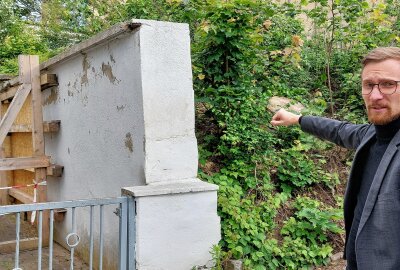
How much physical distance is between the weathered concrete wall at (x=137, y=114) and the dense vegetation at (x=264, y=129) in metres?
0.77

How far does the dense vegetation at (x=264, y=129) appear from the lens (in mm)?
3902

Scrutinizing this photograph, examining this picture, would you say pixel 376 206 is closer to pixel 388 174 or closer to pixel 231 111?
pixel 388 174

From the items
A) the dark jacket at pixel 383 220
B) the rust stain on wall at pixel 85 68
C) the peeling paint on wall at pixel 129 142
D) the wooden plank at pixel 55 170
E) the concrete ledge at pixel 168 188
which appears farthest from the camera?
the wooden plank at pixel 55 170

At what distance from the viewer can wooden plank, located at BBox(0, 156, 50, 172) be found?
4.88 m

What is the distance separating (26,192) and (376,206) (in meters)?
5.74

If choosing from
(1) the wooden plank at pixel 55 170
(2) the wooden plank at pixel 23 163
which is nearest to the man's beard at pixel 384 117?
(1) the wooden plank at pixel 55 170

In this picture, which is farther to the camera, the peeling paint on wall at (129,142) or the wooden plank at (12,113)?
the wooden plank at (12,113)

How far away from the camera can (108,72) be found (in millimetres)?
3904

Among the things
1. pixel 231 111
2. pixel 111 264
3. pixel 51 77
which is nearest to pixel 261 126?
pixel 231 111

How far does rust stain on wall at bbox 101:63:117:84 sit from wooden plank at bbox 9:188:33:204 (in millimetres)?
2593

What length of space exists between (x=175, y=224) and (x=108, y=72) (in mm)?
1726

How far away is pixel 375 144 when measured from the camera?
210 cm

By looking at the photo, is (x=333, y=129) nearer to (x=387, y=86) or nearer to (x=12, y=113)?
(x=387, y=86)

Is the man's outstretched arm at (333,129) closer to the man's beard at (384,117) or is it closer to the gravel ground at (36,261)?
the man's beard at (384,117)
